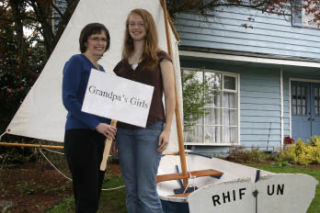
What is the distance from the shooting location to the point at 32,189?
5176 mm

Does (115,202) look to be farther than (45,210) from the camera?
Yes

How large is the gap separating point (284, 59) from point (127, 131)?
28.1 ft

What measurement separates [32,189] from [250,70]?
726 centimetres

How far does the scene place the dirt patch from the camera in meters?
4.41

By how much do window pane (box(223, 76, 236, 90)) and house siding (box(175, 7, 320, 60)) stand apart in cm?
87

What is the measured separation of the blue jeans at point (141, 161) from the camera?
244 centimetres

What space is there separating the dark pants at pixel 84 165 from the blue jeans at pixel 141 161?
190mm

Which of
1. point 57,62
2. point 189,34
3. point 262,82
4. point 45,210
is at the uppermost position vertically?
point 189,34

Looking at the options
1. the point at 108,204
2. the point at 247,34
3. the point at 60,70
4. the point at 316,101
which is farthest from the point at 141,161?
the point at 316,101

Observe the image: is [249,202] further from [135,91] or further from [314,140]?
[314,140]

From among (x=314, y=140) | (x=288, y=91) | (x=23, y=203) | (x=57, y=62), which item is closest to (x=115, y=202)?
(x=23, y=203)

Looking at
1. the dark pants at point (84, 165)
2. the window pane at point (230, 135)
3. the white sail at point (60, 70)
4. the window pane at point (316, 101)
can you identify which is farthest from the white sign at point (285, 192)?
the window pane at point (316, 101)

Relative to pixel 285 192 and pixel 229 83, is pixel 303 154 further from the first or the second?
pixel 285 192

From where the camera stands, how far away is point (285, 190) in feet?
9.96
